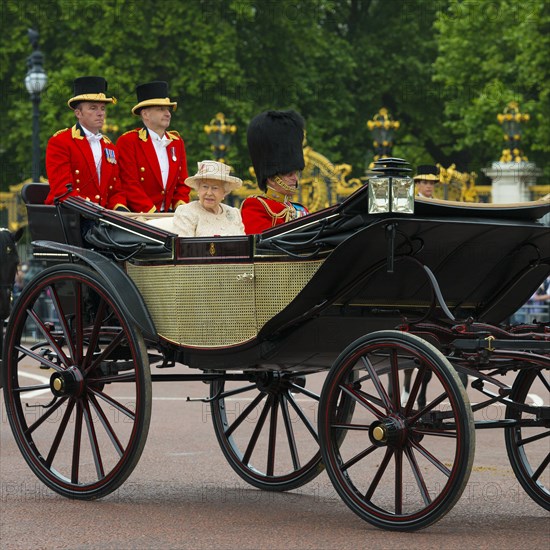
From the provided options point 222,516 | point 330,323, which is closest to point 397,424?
point 330,323

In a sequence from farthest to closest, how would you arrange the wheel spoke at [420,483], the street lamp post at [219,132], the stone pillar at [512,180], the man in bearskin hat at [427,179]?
the street lamp post at [219,132] → the stone pillar at [512,180] → the man in bearskin hat at [427,179] → the wheel spoke at [420,483]

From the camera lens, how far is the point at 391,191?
593 centimetres

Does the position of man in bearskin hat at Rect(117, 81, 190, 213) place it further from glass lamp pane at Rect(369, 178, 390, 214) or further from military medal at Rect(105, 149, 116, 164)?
glass lamp pane at Rect(369, 178, 390, 214)

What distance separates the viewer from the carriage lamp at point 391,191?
593 cm

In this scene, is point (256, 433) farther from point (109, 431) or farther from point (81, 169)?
point (81, 169)

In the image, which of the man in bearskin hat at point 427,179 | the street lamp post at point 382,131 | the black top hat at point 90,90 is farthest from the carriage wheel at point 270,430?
the street lamp post at point 382,131

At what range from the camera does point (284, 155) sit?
23.8ft

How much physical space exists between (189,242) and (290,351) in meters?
0.76

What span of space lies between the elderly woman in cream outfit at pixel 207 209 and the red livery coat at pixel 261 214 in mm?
299

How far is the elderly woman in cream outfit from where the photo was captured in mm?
7418

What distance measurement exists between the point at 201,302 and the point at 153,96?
1903 millimetres

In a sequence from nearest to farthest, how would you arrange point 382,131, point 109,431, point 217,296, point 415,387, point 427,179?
point 415,387 < point 217,296 < point 109,431 < point 427,179 < point 382,131

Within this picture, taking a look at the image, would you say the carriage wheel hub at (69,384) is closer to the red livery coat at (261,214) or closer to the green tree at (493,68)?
the red livery coat at (261,214)

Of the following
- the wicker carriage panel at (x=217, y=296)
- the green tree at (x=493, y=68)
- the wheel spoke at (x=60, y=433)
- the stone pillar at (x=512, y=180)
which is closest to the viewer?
the wicker carriage panel at (x=217, y=296)
